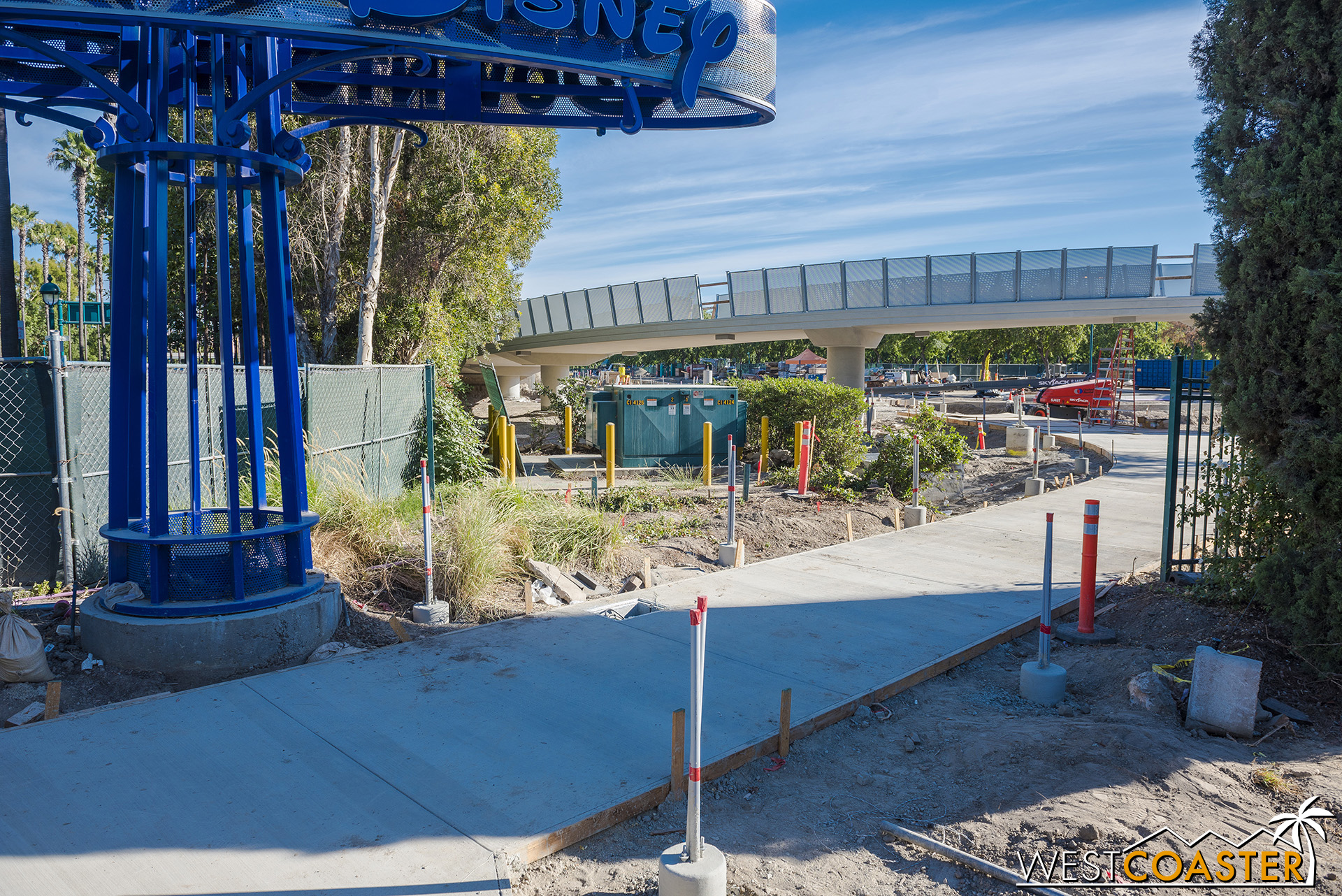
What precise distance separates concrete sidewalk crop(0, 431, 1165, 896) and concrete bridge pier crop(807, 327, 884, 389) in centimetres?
2111

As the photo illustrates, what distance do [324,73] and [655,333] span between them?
2352cm

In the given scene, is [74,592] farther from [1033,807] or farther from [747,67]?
[747,67]

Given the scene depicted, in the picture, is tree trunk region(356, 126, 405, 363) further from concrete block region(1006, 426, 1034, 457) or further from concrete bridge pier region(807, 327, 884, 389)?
concrete block region(1006, 426, 1034, 457)

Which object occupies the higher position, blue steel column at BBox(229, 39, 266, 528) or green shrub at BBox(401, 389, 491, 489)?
blue steel column at BBox(229, 39, 266, 528)

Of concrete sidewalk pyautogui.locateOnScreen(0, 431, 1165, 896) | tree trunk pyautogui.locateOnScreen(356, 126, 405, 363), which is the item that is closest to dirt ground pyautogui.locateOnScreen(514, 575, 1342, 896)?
concrete sidewalk pyautogui.locateOnScreen(0, 431, 1165, 896)

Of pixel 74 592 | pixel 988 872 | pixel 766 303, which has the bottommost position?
pixel 988 872

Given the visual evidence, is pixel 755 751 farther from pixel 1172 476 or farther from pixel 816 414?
pixel 816 414

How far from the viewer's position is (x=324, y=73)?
8.56 metres

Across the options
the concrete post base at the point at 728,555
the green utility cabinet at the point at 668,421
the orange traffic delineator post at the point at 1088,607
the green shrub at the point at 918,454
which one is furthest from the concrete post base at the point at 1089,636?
the green utility cabinet at the point at 668,421

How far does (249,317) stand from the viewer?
263 inches

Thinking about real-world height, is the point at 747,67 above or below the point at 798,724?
above

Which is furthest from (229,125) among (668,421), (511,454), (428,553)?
(668,421)

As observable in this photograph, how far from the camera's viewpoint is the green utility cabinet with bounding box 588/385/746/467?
1983cm

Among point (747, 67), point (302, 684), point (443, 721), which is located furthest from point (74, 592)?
point (747, 67)
